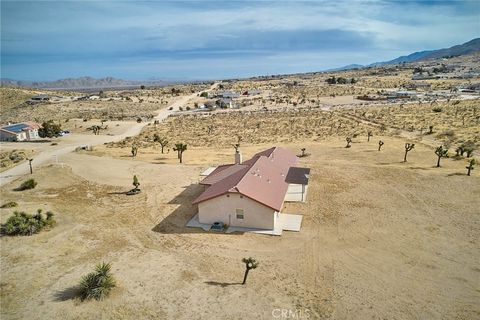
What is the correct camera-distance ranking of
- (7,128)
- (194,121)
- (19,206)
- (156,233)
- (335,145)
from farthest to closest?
1. (194,121)
2. (7,128)
3. (335,145)
4. (19,206)
5. (156,233)

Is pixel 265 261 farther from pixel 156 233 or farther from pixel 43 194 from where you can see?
pixel 43 194

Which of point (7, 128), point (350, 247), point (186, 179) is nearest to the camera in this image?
point (350, 247)

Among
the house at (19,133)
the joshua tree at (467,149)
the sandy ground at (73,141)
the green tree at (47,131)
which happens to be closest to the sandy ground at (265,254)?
the joshua tree at (467,149)

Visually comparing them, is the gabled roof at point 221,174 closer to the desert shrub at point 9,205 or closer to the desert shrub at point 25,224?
the desert shrub at point 25,224

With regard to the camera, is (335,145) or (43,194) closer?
(43,194)

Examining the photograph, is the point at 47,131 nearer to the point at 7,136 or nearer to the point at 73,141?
the point at 73,141

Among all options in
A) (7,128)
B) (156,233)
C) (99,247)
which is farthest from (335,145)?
(7,128)
